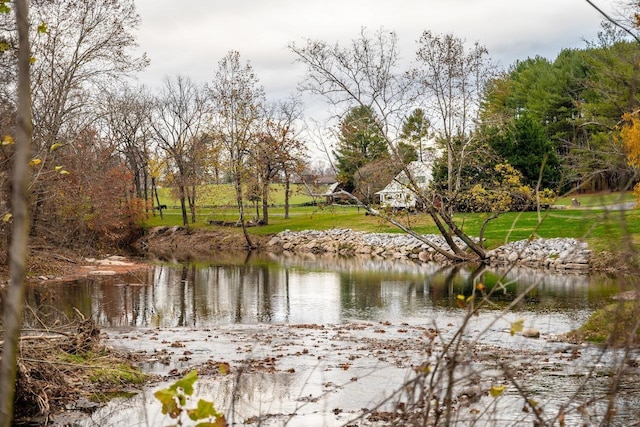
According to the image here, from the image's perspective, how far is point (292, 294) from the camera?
24.4 m

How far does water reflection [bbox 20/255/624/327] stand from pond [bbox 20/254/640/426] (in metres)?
0.06

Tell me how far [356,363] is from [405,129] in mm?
19561

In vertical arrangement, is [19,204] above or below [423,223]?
above

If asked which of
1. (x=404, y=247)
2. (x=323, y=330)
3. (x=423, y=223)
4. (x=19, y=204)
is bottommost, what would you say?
(x=323, y=330)

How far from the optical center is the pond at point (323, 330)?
10.1m

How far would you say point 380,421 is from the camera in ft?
31.0

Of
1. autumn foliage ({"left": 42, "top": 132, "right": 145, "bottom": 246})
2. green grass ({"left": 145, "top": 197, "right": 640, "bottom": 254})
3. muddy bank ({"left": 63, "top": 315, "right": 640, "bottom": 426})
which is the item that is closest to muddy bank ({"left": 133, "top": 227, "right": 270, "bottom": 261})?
green grass ({"left": 145, "top": 197, "right": 640, "bottom": 254})

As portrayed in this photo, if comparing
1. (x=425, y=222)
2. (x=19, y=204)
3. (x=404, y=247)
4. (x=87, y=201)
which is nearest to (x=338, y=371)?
(x=19, y=204)

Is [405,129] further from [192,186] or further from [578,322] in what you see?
[192,186]

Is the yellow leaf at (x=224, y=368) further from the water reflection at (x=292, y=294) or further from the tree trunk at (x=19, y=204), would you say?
the water reflection at (x=292, y=294)

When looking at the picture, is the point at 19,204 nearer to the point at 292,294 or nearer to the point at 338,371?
the point at 338,371

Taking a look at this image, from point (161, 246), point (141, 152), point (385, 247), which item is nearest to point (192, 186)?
point (161, 246)

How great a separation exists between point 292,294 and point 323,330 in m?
7.06

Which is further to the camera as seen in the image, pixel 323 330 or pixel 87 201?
pixel 87 201
